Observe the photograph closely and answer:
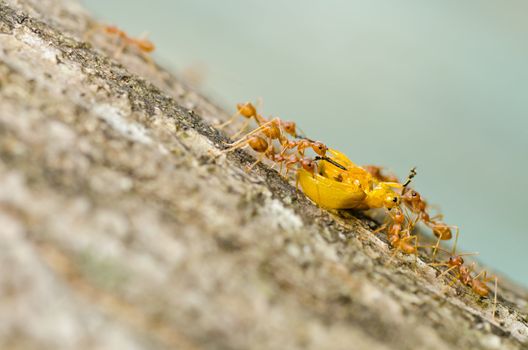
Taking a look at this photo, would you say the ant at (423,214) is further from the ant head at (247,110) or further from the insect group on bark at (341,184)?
the ant head at (247,110)

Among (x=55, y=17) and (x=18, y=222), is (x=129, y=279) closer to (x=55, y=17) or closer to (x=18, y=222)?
(x=18, y=222)

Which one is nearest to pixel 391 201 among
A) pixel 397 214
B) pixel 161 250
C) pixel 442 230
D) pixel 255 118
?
pixel 397 214

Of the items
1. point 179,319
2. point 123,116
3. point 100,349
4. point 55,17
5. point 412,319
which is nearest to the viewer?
point 100,349

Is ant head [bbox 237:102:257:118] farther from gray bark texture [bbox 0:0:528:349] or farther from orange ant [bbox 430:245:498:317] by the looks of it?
orange ant [bbox 430:245:498:317]

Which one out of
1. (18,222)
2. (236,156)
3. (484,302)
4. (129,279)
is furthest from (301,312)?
(484,302)

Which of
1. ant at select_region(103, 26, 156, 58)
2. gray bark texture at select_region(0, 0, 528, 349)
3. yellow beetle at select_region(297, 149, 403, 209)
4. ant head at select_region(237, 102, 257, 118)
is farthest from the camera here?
ant at select_region(103, 26, 156, 58)

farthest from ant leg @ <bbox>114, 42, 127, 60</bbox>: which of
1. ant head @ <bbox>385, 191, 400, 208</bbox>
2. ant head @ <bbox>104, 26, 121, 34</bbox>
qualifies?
ant head @ <bbox>385, 191, 400, 208</bbox>

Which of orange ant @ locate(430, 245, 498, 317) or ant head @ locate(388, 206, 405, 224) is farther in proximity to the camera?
ant head @ locate(388, 206, 405, 224)
